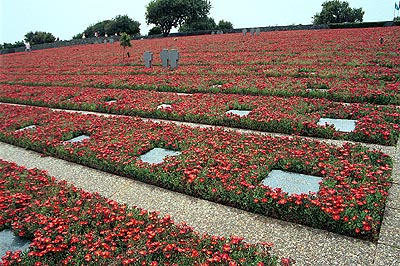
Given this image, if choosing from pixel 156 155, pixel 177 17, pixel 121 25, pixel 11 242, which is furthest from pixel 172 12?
pixel 11 242

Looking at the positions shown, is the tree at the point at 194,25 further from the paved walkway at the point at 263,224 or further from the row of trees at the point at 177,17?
the paved walkway at the point at 263,224

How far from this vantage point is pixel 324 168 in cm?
562

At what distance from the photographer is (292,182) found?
5367mm

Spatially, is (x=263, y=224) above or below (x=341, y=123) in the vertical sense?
below

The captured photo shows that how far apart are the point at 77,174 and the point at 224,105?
5.13m

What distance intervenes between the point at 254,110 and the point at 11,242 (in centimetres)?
669

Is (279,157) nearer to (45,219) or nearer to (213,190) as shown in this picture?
(213,190)

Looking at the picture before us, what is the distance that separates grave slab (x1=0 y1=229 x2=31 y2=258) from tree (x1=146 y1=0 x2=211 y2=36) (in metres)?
86.1

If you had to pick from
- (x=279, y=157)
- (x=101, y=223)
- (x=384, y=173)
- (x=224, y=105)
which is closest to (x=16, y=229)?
(x=101, y=223)

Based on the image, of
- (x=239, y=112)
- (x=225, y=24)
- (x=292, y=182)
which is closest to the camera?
(x=292, y=182)

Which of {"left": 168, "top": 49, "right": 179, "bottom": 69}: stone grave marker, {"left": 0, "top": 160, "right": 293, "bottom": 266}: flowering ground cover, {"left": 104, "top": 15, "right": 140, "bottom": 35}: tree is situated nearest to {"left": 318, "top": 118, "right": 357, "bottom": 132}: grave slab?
{"left": 0, "top": 160, "right": 293, "bottom": 266}: flowering ground cover

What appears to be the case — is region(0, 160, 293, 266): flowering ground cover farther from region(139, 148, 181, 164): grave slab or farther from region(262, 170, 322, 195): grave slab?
region(139, 148, 181, 164): grave slab

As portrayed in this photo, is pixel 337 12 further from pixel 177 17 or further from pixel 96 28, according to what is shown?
pixel 96 28

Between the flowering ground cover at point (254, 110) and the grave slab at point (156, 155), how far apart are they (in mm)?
2320
